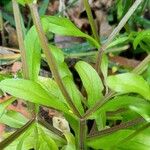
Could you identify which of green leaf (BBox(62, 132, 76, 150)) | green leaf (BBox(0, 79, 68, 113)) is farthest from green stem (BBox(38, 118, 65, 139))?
green leaf (BBox(0, 79, 68, 113))

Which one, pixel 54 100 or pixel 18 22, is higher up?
pixel 18 22

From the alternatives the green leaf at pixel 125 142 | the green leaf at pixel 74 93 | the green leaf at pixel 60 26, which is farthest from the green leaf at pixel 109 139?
the green leaf at pixel 60 26

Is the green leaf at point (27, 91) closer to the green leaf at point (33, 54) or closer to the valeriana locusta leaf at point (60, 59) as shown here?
the green leaf at point (33, 54)

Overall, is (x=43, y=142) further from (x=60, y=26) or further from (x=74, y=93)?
(x=60, y=26)

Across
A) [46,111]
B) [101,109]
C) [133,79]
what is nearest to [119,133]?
Result: [101,109]

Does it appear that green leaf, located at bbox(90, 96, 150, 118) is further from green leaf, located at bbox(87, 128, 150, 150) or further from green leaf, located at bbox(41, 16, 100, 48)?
green leaf, located at bbox(41, 16, 100, 48)

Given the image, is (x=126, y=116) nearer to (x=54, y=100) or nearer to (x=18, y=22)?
(x=54, y=100)
